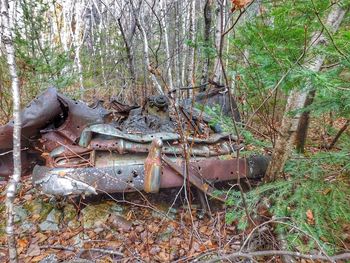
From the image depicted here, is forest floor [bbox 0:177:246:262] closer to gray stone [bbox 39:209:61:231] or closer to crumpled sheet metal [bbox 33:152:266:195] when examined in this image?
gray stone [bbox 39:209:61:231]

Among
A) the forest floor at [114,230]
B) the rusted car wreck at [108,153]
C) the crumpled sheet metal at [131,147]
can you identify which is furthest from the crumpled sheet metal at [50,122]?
the forest floor at [114,230]

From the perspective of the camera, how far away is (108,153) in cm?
318

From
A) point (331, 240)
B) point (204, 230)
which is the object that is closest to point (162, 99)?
point (204, 230)

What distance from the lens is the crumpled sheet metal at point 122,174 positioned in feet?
9.36

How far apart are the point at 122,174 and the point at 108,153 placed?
1.22 feet

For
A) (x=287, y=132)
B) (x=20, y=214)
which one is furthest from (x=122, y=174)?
(x=287, y=132)

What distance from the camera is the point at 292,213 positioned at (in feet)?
7.41

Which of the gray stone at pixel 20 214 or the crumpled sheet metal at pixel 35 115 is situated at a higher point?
the crumpled sheet metal at pixel 35 115

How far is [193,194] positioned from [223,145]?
27.9 inches

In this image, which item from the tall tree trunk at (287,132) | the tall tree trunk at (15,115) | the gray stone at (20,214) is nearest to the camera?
the tall tree trunk at (15,115)

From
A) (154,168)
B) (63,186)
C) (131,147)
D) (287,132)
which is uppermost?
(287,132)

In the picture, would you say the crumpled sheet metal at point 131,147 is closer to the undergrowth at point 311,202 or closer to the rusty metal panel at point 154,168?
the rusty metal panel at point 154,168

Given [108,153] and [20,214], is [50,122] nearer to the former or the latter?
[108,153]

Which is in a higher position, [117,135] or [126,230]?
[117,135]
